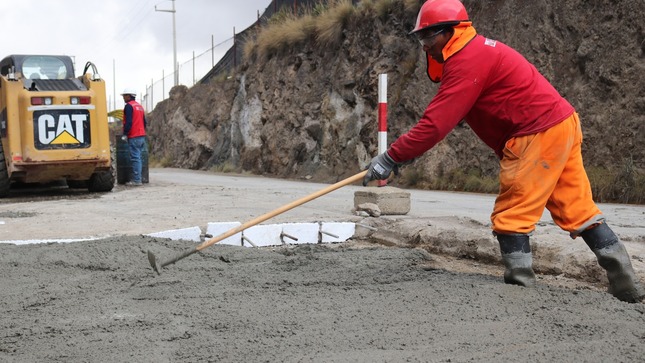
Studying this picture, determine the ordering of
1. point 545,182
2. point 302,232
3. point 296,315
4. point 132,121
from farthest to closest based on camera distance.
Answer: point 132,121, point 302,232, point 545,182, point 296,315

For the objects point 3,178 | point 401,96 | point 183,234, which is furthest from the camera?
point 401,96

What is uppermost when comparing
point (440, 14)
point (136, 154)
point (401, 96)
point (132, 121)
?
point (401, 96)

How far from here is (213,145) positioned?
85.0 ft

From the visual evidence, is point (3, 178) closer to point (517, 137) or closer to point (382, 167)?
point (382, 167)

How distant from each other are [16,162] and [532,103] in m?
8.50

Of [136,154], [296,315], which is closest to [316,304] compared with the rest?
[296,315]

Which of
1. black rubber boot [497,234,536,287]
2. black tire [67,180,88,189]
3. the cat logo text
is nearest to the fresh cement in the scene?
black rubber boot [497,234,536,287]

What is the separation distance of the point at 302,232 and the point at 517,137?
2670mm

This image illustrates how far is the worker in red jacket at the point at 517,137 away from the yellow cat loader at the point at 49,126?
25.4 feet

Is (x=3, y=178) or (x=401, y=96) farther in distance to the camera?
(x=401, y=96)

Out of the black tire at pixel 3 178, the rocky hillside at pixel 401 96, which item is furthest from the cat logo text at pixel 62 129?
the rocky hillside at pixel 401 96

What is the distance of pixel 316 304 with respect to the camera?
338 centimetres

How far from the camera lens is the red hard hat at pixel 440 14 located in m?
3.61

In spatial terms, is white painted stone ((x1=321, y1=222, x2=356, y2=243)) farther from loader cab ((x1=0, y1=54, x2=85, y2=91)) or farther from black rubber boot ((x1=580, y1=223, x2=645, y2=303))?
loader cab ((x1=0, y1=54, x2=85, y2=91))
